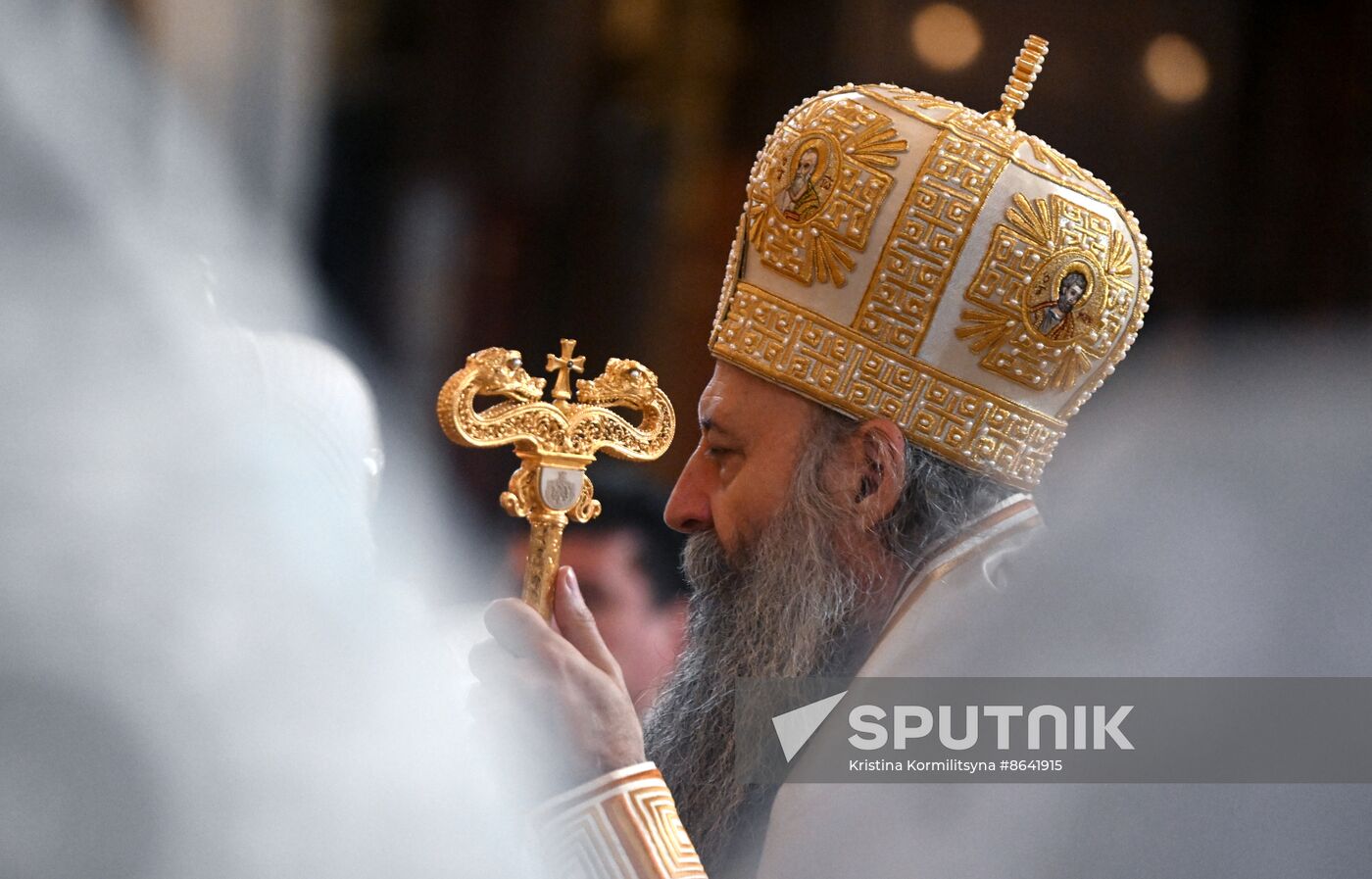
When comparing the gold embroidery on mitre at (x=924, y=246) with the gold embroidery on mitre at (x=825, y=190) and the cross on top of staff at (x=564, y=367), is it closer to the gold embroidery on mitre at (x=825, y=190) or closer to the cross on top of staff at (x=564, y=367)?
the gold embroidery on mitre at (x=825, y=190)

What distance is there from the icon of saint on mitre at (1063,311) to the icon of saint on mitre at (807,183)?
0.35m

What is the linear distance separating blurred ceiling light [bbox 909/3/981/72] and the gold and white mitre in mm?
1753

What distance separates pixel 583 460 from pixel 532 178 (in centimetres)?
208

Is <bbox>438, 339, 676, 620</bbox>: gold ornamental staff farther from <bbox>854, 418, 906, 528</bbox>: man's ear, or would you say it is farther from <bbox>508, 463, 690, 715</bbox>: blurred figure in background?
<bbox>508, 463, 690, 715</bbox>: blurred figure in background

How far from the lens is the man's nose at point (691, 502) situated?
2375 mm

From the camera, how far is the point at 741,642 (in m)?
2.41

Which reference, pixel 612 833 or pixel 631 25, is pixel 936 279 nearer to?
pixel 612 833

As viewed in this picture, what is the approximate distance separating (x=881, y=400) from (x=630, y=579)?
123 cm

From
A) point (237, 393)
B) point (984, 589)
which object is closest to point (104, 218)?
point (237, 393)

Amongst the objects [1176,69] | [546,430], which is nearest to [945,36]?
[1176,69]

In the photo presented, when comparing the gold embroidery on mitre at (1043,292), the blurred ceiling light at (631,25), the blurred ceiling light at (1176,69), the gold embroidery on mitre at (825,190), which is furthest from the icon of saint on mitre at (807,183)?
the blurred ceiling light at (1176,69)

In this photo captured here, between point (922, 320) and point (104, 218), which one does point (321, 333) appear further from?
point (922, 320)

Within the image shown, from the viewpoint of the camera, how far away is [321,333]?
130 inches

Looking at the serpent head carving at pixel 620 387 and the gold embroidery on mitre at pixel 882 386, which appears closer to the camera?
the serpent head carving at pixel 620 387
